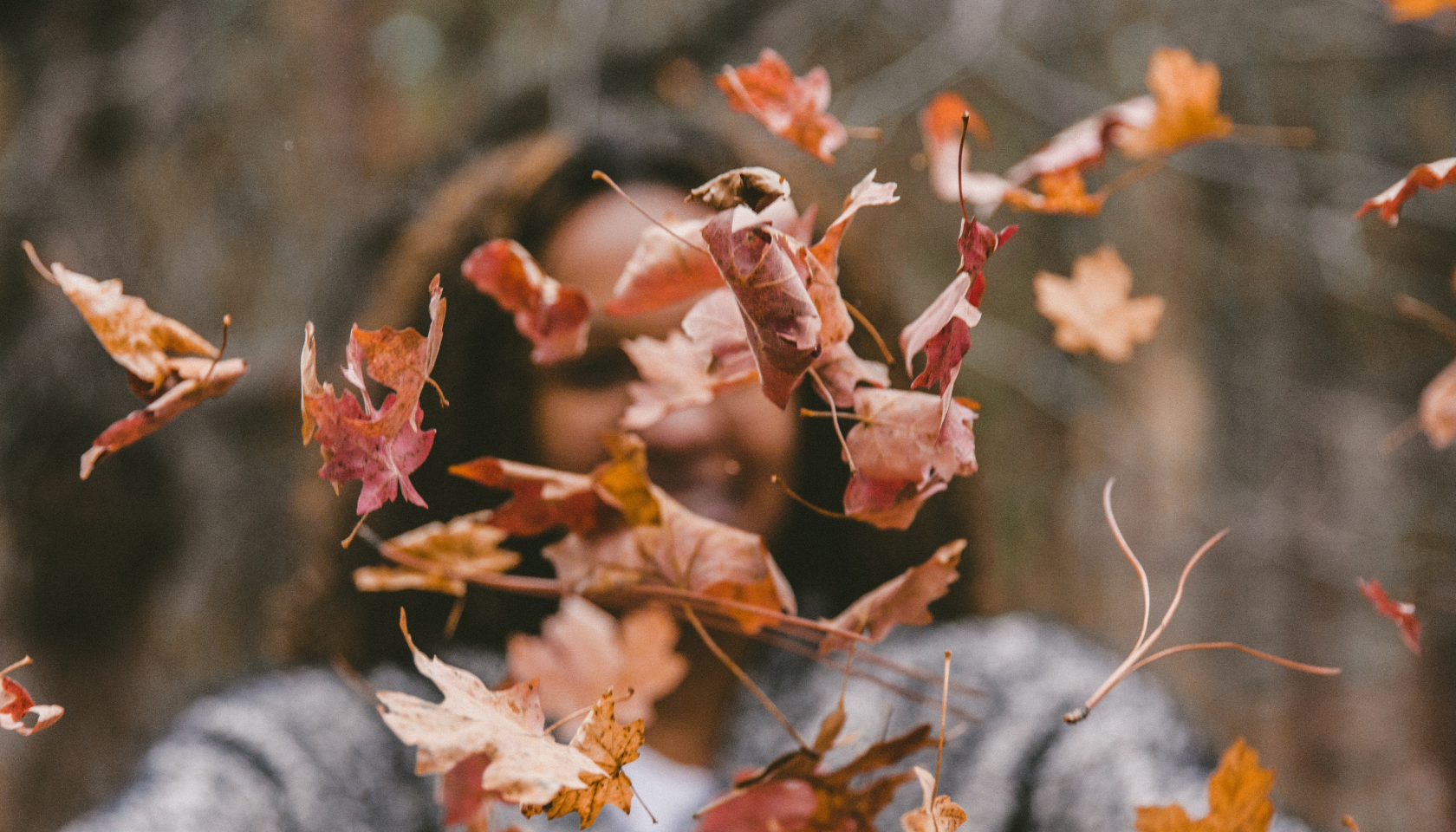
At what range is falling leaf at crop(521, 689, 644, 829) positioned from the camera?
0.15 meters

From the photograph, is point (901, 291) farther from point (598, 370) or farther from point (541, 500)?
point (541, 500)

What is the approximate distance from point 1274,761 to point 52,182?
0.87 meters

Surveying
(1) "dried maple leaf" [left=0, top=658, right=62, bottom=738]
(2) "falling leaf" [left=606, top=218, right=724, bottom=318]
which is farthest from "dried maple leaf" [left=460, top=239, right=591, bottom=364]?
(1) "dried maple leaf" [left=0, top=658, right=62, bottom=738]

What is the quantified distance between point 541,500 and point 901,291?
1.21 feet

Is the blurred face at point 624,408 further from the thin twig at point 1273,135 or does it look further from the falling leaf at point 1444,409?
the thin twig at point 1273,135

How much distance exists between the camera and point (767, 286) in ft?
0.45

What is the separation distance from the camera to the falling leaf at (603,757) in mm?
146

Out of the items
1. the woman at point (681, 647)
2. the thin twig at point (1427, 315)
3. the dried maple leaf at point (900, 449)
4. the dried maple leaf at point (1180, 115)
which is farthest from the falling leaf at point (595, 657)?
the thin twig at point (1427, 315)

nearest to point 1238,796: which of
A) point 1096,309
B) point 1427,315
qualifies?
point 1096,309

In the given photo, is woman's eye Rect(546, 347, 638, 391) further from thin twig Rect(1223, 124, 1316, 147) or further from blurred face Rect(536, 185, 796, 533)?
thin twig Rect(1223, 124, 1316, 147)

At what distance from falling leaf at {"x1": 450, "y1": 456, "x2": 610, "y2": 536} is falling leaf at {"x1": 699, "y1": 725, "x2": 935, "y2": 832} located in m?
0.08

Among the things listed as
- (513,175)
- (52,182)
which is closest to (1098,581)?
(513,175)

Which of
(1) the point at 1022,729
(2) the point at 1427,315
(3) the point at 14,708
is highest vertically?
(3) the point at 14,708

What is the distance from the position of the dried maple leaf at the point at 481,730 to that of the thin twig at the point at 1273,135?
0.59 metres
